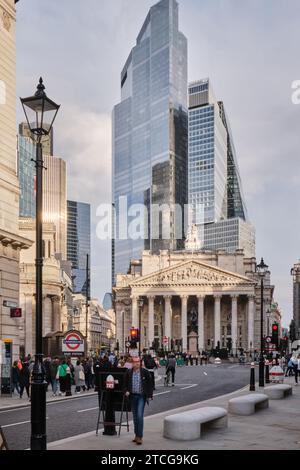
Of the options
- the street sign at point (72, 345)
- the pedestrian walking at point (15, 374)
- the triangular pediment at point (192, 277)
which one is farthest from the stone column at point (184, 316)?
the pedestrian walking at point (15, 374)

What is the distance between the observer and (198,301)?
14800 cm

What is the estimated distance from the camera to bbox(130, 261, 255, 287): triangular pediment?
144750 mm

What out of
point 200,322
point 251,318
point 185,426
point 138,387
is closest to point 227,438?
point 185,426

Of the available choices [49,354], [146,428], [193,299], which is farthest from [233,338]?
[146,428]

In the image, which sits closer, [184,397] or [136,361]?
[136,361]

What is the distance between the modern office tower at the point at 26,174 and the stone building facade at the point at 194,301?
34118mm

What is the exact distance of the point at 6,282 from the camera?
32156mm

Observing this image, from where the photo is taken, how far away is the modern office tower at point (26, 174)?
562ft

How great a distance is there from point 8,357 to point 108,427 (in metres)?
15.3

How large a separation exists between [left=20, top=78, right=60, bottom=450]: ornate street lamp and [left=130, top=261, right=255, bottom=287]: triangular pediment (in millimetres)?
131649

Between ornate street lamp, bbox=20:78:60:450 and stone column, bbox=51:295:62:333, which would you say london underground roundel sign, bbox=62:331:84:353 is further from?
stone column, bbox=51:295:62:333

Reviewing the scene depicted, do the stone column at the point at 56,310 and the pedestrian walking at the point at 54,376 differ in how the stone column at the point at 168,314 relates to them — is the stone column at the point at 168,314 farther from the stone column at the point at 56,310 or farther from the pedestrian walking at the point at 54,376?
the pedestrian walking at the point at 54,376

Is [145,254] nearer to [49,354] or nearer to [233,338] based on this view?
[233,338]
